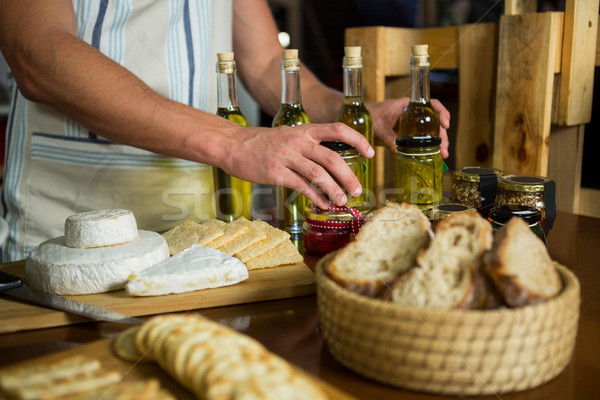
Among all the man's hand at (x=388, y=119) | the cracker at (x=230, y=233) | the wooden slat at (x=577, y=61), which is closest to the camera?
the cracker at (x=230, y=233)

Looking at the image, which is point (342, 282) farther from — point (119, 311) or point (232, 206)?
point (232, 206)

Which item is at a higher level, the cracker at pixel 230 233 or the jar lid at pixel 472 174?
the jar lid at pixel 472 174

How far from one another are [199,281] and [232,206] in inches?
16.5

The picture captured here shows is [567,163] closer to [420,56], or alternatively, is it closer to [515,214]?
[420,56]

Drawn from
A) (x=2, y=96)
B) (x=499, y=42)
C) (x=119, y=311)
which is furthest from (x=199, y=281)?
(x=2, y=96)

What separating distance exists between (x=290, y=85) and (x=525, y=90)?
840 millimetres

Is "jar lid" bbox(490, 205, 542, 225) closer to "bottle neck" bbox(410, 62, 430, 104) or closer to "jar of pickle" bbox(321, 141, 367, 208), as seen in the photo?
"jar of pickle" bbox(321, 141, 367, 208)

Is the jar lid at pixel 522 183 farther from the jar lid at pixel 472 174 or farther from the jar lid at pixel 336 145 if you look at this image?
the jar lid at pixel 336 145

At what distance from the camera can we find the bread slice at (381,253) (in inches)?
27.1

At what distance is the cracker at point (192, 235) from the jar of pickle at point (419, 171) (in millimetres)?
377

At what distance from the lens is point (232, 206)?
4.35 feet

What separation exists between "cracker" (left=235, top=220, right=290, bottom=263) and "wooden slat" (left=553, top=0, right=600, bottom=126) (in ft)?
3.45

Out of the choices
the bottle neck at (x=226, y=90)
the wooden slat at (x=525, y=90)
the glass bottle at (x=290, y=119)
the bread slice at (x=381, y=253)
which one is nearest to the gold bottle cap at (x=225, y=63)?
the bottle neck at (x=226, y=90)

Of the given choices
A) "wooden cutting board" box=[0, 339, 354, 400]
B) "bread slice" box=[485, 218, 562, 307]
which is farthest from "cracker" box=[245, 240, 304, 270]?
"bread slice" box=[485, 218, 562, 307]
